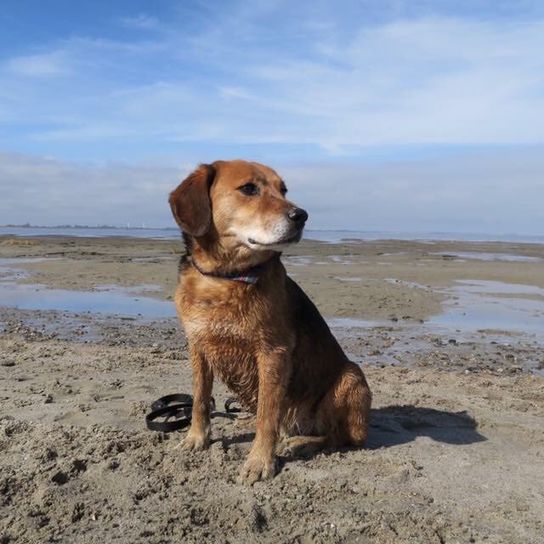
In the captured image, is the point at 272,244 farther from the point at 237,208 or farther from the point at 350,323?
the point at 350,323

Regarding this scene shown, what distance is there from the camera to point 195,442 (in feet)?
14.3

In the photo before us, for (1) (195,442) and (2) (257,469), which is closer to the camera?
(2) (257,469)

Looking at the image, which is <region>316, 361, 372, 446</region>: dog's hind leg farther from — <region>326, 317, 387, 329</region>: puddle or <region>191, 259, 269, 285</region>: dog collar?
<region>326, 317, 387, 329</region>: puddle

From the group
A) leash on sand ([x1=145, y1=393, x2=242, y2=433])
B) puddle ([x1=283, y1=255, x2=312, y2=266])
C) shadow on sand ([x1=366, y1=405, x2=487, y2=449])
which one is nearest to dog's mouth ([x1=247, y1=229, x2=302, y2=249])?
leash on sand ([x1=145, y1=393, x2=242, y2=433])

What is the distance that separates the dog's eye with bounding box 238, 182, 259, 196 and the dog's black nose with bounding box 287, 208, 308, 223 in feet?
1.19

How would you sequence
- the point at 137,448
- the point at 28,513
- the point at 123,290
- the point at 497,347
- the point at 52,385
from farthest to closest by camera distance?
1. the point at 123,290
2. the point at 497,347
3. the point at 52,385
4. the point at 137,448
5. the point at 28,513

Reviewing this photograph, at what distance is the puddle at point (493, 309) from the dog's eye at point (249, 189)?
765 centimetres

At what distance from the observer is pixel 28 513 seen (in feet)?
11.1

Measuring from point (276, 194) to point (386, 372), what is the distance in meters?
3.75

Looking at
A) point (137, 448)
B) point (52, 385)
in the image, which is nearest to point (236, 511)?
point (137, 448)

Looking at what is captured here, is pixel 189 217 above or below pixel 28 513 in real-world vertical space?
above

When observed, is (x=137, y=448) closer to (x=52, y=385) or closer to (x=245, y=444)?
(x=245, y=444)

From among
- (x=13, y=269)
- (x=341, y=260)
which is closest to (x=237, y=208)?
(x=13, y=269)

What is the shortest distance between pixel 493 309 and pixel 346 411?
988cm
